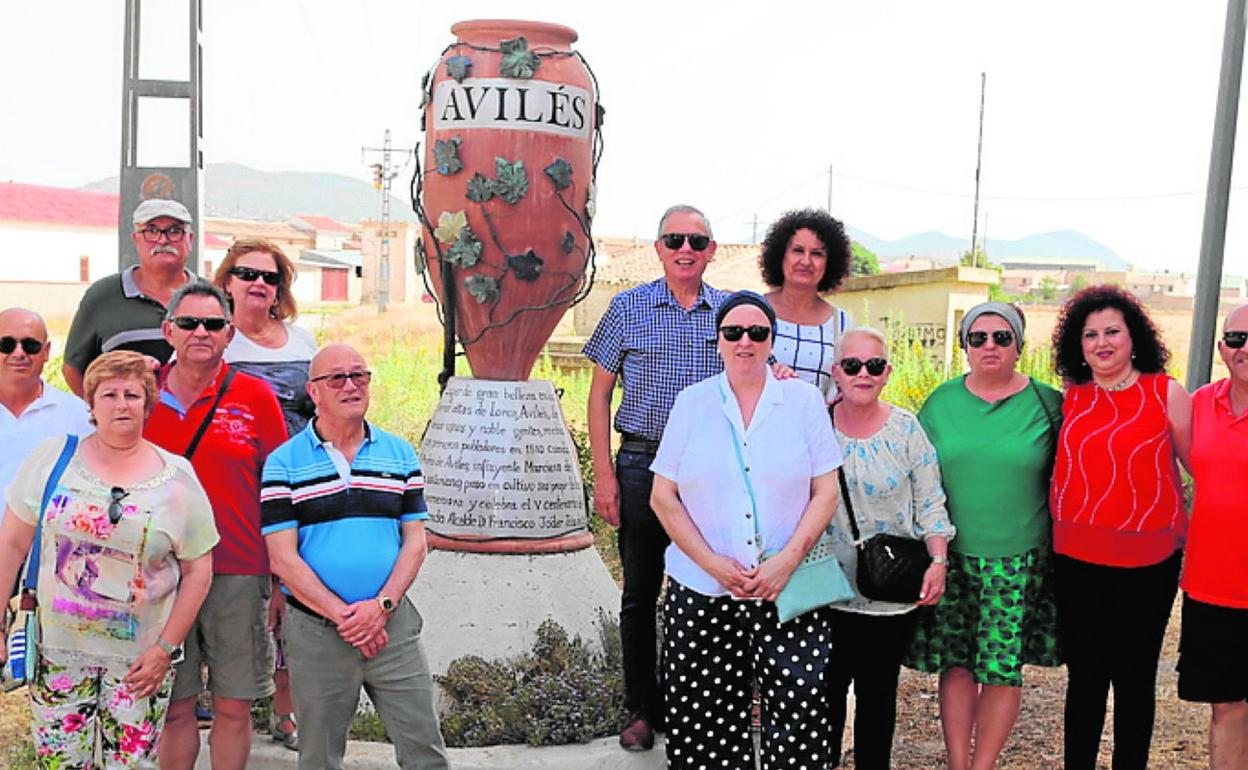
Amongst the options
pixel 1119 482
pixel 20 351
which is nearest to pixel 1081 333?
pixel 1119 482

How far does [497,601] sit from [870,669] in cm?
151

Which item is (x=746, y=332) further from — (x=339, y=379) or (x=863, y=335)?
(x=339, y=379)

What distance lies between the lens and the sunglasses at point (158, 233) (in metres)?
3.82

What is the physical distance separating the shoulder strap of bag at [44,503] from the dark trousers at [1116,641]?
2683 mm

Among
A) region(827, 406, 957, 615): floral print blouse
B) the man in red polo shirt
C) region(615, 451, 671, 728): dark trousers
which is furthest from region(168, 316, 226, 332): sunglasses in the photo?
region(827, 406, 957, 615): floral print blouse

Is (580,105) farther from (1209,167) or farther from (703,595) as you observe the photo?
(1209,167)

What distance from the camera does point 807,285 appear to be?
3.96 metres

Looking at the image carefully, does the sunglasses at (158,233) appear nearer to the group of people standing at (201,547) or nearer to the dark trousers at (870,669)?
the group of people standing at (201,547)

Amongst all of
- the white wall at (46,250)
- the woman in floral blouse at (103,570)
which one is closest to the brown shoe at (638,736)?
the woman in floral blouse at (103,570)

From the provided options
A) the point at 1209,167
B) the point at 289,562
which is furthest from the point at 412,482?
the point at 1209,167

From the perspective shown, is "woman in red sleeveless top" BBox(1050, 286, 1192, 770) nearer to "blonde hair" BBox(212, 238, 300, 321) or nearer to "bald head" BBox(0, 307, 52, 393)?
"blonde hair" BBox(212, 238, 300, 321)

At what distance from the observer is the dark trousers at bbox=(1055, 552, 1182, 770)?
3.52 metres

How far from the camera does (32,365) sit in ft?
10.8

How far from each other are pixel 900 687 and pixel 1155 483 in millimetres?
2527
